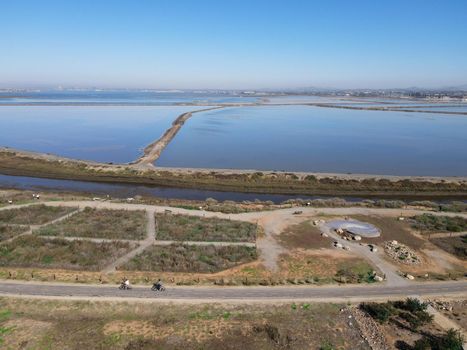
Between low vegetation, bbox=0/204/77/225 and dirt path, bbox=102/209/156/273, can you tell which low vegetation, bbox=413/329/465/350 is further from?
low vegetation, bbox=0/204/77/225

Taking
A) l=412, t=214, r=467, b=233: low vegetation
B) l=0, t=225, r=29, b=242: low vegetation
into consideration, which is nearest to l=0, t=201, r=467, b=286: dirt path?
l=412, t=214, r=467, b=233: low vegetation

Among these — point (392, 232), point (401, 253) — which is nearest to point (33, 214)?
point (401, 253)

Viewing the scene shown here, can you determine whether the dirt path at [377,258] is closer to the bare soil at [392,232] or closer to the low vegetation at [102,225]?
the bare soil at [392,232]

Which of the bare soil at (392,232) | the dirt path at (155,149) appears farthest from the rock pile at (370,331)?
the dirt path at (155,149)

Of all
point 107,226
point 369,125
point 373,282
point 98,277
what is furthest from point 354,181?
point 369,125

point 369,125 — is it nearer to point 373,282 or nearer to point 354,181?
point 354,181

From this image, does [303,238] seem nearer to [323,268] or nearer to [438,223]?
[323,268]
